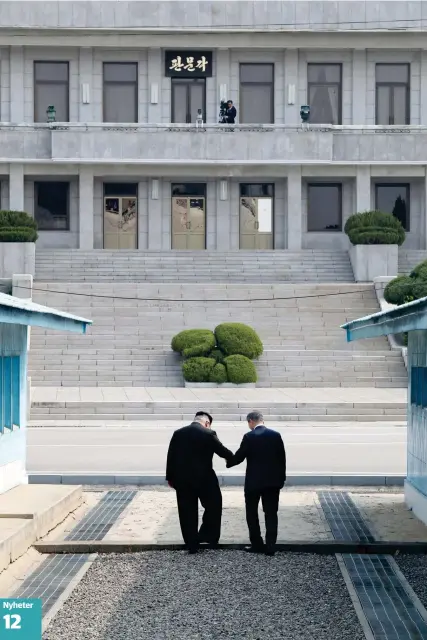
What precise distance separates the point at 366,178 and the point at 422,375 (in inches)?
1297

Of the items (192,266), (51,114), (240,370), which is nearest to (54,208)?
(51,114)

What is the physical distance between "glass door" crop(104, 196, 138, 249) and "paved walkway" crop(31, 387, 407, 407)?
17025 mm

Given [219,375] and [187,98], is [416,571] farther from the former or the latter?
[187,98]

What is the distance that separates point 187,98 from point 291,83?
4.24 metres

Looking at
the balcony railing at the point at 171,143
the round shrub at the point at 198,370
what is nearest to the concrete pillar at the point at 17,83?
the balcony railing at the point at 171,143

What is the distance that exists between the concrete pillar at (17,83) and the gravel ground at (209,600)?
3712 cm

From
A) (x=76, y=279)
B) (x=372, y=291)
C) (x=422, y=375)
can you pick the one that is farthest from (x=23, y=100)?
(x=422, y=375)

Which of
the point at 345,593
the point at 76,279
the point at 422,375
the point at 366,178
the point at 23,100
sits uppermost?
the point at 23,100

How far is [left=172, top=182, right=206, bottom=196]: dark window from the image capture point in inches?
1884

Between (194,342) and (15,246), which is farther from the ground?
(15,246)

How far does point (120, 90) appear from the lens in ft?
157

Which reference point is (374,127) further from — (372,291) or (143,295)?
(143,295)

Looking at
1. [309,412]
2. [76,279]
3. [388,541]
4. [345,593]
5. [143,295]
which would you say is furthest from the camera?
[76,279]

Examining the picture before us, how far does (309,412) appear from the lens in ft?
89.9
